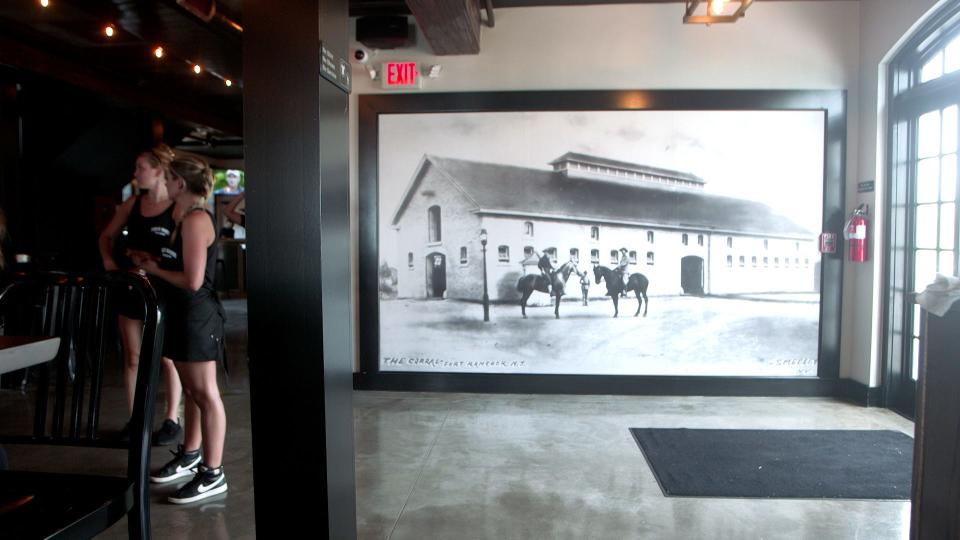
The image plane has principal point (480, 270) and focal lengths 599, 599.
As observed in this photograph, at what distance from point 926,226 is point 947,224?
0.22 meters

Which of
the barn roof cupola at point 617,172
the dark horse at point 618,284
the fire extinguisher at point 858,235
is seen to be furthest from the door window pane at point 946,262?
the dark horse at point 618,284

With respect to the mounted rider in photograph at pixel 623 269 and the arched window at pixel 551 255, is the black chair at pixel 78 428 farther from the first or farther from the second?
the mounted rider in photograph at pixel 623 269

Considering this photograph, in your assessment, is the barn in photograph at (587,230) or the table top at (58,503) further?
the barn in photograph at (587,230)

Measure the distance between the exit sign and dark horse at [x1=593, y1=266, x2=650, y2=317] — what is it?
211 cm

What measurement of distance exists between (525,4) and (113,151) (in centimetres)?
684

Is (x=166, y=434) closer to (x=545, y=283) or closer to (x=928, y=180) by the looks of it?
(x=545, y=283)

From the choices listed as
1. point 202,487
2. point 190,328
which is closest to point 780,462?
point 202,487

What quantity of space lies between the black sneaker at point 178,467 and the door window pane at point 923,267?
4836 mm

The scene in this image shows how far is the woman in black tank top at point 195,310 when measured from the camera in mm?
2799

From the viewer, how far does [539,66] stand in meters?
4.81

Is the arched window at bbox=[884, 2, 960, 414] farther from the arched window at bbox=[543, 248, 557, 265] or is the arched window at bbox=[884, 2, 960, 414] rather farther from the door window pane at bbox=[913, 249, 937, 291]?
the arched window at bbox=[543, 248, 557, 265]

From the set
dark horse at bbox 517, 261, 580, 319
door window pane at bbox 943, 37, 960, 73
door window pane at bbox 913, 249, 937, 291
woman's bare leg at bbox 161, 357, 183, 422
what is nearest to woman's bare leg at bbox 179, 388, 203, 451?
woman's bare leg at bbox 161, 357, 183, 422

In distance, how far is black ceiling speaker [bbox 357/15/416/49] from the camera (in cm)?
464

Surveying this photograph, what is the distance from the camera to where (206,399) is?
286 centimetres
